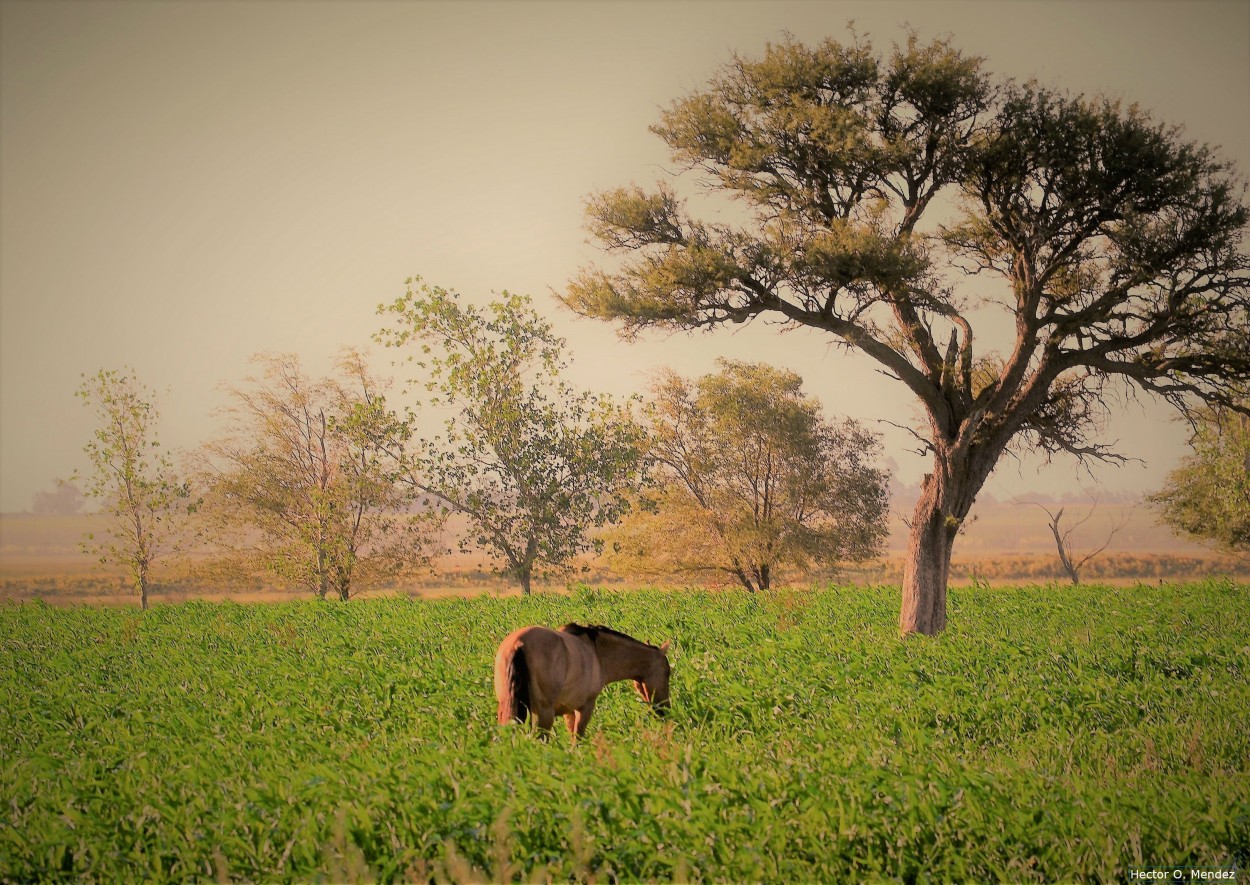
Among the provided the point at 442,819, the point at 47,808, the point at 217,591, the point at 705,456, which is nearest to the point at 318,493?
the point at 217,591

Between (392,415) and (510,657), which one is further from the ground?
(392,415)

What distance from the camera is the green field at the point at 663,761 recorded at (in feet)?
22.9

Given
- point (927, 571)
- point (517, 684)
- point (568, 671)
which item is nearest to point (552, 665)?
point (568, 671)

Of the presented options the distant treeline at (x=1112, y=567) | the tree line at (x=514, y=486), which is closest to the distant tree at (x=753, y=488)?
the tree line at (x=514, y=486)

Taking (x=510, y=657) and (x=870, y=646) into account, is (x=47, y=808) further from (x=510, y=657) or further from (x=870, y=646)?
(x=870, y=646)

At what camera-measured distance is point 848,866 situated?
7.05m

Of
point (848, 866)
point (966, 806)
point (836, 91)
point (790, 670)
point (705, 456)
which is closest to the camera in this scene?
point (848, 866)

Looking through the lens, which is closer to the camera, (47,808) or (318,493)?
(47,808)

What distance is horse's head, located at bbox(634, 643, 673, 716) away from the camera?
12555 mm

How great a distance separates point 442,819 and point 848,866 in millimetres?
3259

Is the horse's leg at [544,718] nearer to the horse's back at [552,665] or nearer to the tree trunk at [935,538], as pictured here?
the horse's back at [552,665]

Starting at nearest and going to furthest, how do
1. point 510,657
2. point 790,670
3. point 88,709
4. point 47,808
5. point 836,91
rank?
point 47,808
point 510,657
point 88,709
point 790,670
point 836,91

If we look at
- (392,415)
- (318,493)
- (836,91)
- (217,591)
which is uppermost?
(836,91)

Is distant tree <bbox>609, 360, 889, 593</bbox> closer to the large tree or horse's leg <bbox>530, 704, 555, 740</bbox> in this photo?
the large tree
